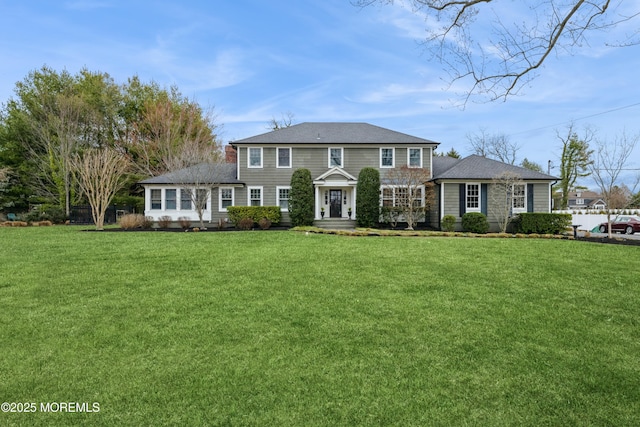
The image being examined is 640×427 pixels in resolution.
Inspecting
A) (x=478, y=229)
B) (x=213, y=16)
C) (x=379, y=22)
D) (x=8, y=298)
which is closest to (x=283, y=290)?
(x=8, y=298)

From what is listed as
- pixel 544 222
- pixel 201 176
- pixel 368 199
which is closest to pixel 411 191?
pixel 368 199

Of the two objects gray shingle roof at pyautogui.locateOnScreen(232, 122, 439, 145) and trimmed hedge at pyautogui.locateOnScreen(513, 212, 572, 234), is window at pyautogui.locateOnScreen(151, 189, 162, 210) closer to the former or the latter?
gray shingle roof at pyautogui.locateOnScreen(232, 122, 439, 145)

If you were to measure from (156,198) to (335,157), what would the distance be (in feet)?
35.9

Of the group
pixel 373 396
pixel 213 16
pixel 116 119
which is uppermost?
pixel 116 119

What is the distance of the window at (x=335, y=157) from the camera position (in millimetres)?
20703

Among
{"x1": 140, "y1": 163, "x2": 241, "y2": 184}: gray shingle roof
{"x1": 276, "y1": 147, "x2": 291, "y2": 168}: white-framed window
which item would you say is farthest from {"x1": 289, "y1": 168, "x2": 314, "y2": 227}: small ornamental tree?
{"x1": 140, "y1": 163, "x2": 241, "y2": 184}: gray shingle roof

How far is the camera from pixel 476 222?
1777cm

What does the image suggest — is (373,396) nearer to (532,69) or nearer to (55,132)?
(532,69)

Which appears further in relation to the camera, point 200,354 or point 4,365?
point 200,354

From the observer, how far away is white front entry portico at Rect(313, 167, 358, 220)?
1986 centimetres

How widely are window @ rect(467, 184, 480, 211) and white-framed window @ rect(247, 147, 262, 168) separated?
1207 cm

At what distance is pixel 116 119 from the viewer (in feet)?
103

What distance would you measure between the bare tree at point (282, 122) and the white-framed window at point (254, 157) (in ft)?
66.5

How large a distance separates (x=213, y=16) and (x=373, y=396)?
10.4 meters
